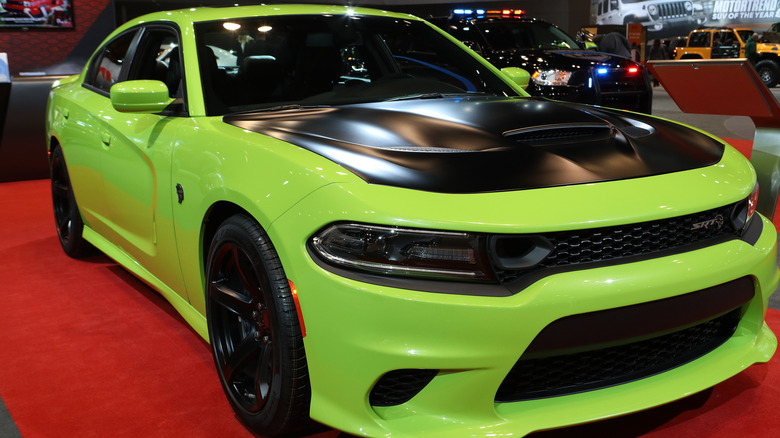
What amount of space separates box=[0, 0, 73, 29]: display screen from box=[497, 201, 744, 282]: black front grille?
1269 cm

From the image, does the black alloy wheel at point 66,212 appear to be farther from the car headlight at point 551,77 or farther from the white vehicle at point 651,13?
the white vehicle at point 651,13

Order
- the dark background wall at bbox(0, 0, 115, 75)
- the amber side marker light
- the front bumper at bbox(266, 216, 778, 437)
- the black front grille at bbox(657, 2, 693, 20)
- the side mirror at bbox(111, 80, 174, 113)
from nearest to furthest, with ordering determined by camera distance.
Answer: the front bumper at bbox(266, 216, 778, 437) → the amber side marker light → the side mirror at bbox(111, 80, 174, 113) → the dark background wall at bbox(0, 0, 115, 75) → the black front grille at bbox(657, 2, 693, 20)

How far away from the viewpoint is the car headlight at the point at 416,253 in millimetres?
1696

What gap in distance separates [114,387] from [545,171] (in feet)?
5.44

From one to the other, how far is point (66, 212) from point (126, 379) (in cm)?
190

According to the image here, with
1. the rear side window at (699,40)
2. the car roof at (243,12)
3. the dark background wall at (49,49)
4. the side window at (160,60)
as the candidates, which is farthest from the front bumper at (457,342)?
the rear side window at (699,40)

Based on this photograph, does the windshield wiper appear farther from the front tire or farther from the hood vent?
the front tire

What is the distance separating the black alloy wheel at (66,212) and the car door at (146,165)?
628 millimetres

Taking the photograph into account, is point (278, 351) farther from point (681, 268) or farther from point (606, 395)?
point (681, 268)

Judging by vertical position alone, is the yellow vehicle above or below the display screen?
below

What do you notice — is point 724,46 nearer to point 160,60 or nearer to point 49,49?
point 49,49

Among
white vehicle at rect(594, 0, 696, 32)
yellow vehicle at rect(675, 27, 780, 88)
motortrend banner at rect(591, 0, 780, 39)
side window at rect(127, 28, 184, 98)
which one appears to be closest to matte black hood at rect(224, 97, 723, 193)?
side window at rect(127, 28, 184, 98)

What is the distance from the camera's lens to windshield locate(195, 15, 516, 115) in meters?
2.70

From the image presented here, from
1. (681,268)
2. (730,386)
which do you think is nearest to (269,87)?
(681,268)
